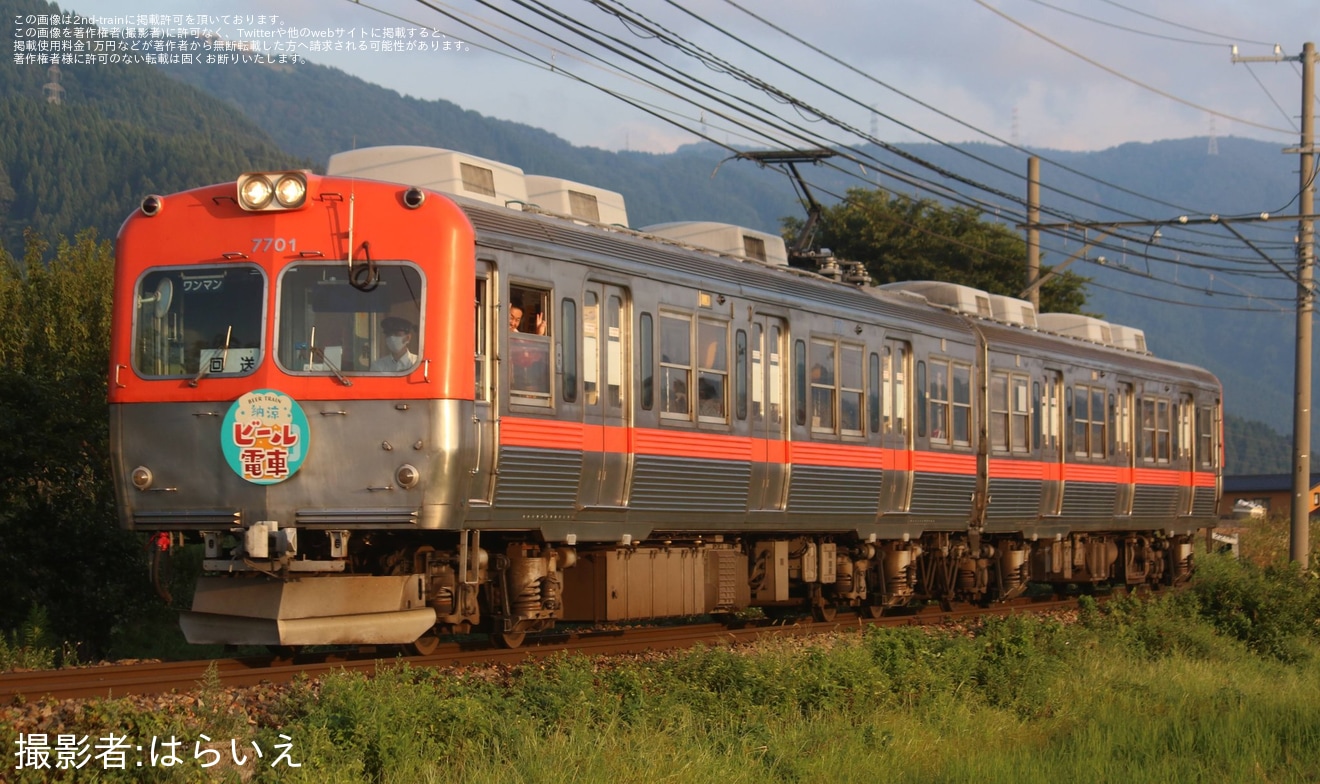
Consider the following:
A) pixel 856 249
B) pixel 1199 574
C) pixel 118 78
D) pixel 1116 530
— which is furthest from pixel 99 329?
pixel 118 78

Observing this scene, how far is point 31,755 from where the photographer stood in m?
7.34

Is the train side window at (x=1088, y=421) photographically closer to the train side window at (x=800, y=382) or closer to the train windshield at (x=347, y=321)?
the train side window at (x=800, y=382)

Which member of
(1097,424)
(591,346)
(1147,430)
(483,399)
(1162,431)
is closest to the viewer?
(483,399)

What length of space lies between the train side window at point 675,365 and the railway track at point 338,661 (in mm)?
2026

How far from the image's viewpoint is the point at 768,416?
14336mm

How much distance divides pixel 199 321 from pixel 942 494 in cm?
959

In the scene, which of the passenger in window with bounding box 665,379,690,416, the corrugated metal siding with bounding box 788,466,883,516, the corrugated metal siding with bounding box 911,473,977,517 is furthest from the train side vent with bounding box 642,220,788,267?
the corrugated metal siding with bounding box 911,473,977,517

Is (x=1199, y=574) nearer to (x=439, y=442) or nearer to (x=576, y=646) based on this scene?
(x=576, y=646)

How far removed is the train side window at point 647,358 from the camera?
41.5ft

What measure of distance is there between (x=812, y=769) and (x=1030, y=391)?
11.6 m

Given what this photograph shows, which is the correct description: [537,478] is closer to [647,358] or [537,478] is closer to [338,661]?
[647,358]

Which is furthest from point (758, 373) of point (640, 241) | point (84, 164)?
point (84, 164)

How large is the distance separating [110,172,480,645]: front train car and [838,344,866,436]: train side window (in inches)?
232

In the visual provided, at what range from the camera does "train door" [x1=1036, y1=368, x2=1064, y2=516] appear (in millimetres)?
19922
